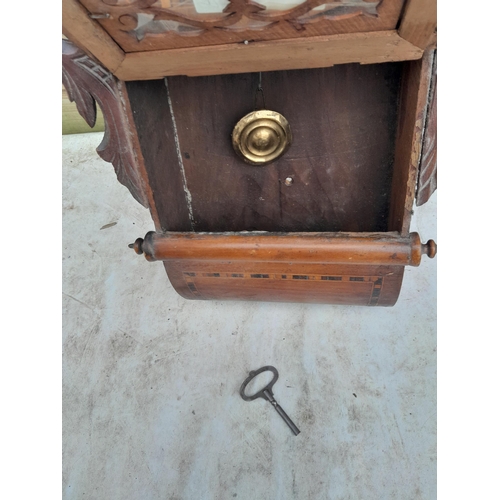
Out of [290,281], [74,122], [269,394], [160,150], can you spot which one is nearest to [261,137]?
[160,150]

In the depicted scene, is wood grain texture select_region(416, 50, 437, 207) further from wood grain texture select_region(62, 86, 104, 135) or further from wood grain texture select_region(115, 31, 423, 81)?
wood grain texture select_region(62, 86, 104, 135)

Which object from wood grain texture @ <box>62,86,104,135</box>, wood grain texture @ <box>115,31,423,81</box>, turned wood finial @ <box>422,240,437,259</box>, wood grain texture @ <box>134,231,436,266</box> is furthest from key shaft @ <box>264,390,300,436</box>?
wood grain texture @ <box>62,86,104,135</box>

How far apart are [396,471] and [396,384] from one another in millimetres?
192

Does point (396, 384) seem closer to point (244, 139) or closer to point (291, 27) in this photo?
point (244, 139)

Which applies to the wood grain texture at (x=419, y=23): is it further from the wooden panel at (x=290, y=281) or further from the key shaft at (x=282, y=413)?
the key shaft at (x=282, y=413)

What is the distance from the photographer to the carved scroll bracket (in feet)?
2.24

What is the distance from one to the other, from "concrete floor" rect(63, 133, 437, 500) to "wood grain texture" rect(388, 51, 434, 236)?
0.35 meters

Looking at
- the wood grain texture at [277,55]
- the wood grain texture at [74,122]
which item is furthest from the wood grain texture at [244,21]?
the wood grain texture at [74,122]

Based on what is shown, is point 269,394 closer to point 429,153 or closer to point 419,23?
point 429,153

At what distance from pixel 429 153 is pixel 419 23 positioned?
23 centimetres

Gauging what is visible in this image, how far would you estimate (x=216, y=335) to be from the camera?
3.77 feet

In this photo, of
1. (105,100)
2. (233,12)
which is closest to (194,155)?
(105,100)

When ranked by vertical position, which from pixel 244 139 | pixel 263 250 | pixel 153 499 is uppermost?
pixel 244 139

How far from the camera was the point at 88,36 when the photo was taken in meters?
0.60
